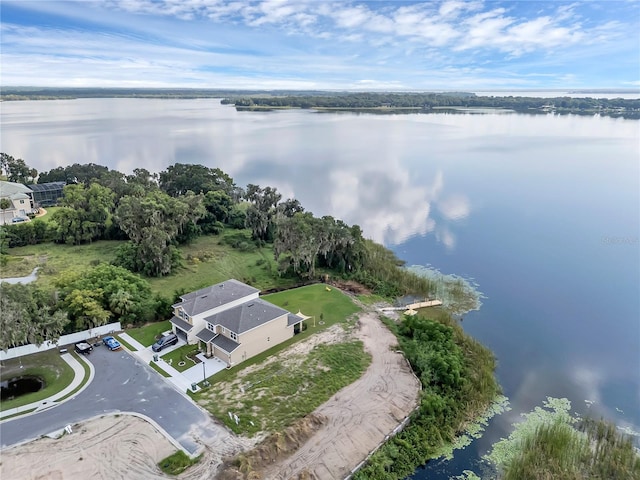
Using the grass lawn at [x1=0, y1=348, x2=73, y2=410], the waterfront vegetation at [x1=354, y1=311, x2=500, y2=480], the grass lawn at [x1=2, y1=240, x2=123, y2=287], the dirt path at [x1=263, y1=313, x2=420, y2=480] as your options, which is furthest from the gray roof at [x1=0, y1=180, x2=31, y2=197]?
the dirt path at [x1=263, y1=313, x2=420, y2=480]

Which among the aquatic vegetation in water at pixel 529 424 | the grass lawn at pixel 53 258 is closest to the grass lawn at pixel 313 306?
the aquatic vegetation in water at pixel 529 424

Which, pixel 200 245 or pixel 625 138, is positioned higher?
pixel 625 138

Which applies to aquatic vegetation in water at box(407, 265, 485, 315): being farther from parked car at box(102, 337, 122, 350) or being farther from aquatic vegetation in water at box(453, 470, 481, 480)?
parked car at box(102, 337, 122, 350)

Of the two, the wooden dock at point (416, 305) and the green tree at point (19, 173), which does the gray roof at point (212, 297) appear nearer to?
the wooden dock at point (416, 305)

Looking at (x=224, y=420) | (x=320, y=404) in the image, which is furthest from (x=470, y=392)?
(x=224, y=420)

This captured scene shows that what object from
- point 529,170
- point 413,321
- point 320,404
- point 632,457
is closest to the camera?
point 632,457

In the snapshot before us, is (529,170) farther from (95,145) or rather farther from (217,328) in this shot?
(95,145)
